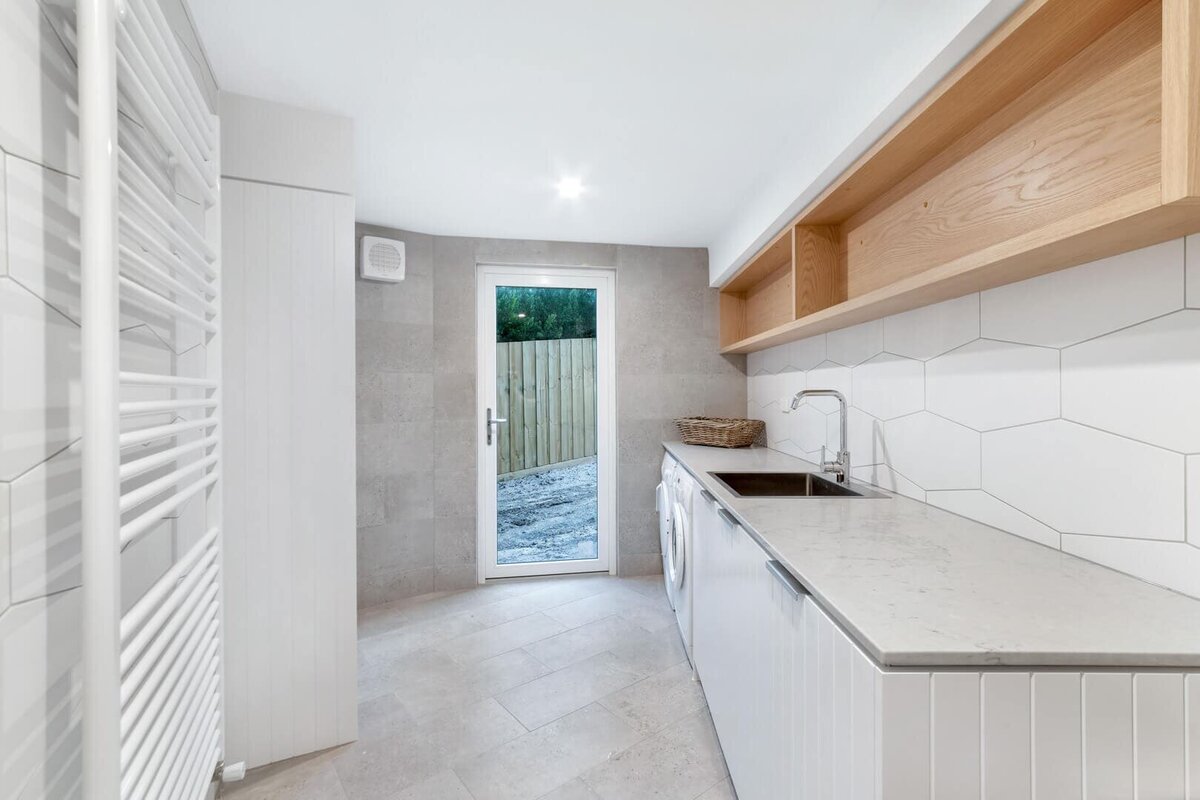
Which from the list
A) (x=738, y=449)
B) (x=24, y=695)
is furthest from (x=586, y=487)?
(x=24, y=695)

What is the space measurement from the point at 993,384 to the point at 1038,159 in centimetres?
54

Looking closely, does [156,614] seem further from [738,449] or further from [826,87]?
[738,449]

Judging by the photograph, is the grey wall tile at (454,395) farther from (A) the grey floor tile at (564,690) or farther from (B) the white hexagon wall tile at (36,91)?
(B) the white hexagon wall tile at (36,91)

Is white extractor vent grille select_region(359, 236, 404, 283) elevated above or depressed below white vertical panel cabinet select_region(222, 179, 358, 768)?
above

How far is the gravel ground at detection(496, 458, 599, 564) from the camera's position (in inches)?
133

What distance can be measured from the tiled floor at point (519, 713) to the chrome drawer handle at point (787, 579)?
94 cm

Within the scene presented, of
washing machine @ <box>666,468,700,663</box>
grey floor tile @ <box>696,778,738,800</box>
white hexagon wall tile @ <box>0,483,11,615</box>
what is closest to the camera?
white hexagon wall tile @ <box>0,483,11,615</box>

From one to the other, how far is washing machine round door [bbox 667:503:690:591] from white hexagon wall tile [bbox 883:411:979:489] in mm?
922

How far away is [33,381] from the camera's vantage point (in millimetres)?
720

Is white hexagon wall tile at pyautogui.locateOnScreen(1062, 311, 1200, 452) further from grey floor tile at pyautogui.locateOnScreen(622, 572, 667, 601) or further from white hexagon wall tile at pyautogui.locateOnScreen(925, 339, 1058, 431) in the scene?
grey floor tile at pyautogui.locateOnScreen(622, 572, 667, 601)

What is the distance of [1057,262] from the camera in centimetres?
107

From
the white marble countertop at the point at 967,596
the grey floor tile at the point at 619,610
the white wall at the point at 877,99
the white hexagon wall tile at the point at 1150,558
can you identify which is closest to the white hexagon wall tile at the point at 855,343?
the white wall at the point at 877,99

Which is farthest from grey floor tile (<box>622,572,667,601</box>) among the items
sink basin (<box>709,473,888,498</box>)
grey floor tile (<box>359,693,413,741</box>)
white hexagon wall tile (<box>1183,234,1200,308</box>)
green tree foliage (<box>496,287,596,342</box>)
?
white hexagon wall tile (<box>1183,234,1200,308</box>)

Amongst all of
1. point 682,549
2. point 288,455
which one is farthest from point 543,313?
point 288,455
